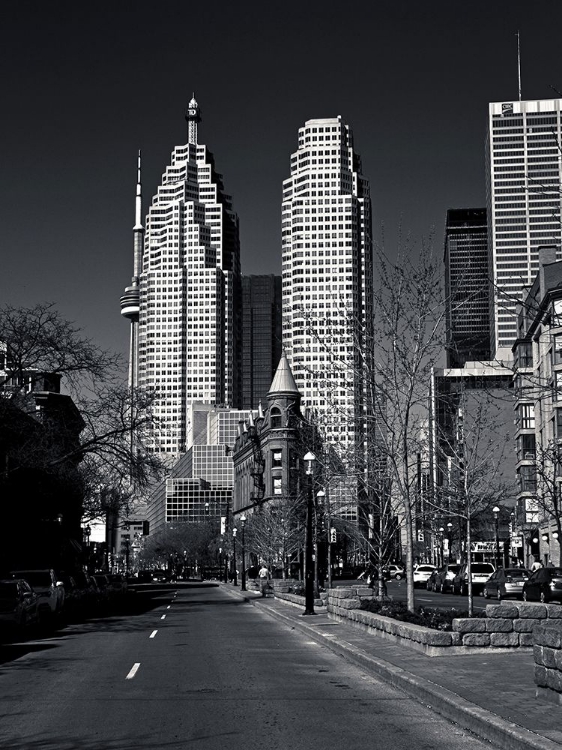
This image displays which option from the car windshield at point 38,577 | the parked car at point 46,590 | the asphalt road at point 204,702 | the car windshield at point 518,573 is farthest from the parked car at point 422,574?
the asphalt road at point 204,702

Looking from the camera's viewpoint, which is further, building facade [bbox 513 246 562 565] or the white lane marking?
building facade [bbox 513 246 562 565]

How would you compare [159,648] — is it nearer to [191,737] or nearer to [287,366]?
[191,737]

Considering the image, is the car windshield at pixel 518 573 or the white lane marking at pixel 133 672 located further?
the car windshield at pixel 518 573

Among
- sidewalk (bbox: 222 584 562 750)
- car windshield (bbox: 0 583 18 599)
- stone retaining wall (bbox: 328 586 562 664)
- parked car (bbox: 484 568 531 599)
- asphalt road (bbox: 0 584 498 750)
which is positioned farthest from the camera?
parked car (bbox: 484 568 531 599)

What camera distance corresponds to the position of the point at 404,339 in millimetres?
22984

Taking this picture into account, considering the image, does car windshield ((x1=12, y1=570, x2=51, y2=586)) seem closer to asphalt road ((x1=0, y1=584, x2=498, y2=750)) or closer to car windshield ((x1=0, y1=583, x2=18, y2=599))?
car windshield ((x1=0, y1=583, x2=18, y2=599))

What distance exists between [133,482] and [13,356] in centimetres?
708

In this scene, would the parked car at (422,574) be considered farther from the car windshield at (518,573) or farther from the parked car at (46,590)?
the parked car at (46,590)

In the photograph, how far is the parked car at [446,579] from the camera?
54.5m

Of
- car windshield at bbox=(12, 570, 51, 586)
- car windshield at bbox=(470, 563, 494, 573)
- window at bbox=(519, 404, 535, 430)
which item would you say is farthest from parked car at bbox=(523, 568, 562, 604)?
window at bbox=(519, 404, 535, 430)

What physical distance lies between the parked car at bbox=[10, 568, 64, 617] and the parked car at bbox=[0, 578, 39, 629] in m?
2.55

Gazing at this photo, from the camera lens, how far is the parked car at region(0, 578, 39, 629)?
966 inches

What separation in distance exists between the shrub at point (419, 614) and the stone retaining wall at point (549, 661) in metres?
6.00

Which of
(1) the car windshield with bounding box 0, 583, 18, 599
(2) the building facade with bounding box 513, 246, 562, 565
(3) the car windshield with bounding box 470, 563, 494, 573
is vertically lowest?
(3) the car windshield with bounding box 470, 563, 494, 573
